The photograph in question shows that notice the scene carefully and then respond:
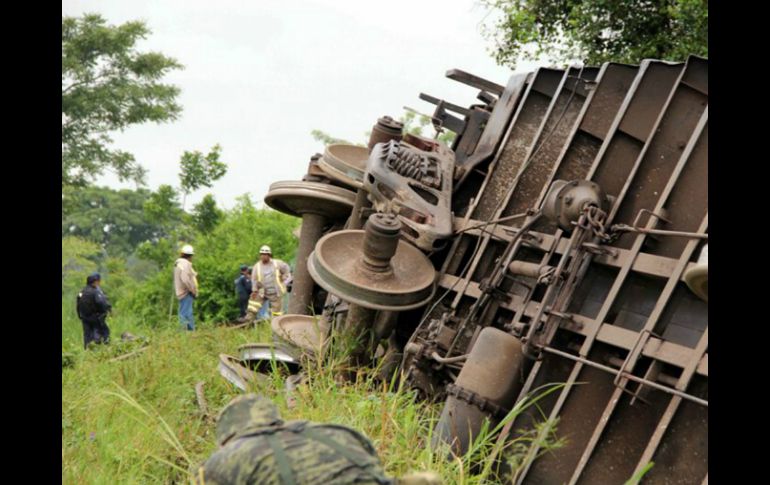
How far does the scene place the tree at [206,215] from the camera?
2447 cm

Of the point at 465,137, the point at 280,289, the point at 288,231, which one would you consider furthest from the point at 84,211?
the point at 465,137

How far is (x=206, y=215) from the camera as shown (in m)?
24.5

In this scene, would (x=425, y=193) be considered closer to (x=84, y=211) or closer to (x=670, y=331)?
(x=670, y=331)

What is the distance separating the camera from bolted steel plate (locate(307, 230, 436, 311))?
7.29 m

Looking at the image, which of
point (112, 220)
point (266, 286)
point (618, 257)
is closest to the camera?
point (618, 257)

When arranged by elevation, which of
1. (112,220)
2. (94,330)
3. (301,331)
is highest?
(301,331)

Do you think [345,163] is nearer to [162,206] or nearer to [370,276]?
[370,276]

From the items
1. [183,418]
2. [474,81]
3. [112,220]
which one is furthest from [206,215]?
[112,220]

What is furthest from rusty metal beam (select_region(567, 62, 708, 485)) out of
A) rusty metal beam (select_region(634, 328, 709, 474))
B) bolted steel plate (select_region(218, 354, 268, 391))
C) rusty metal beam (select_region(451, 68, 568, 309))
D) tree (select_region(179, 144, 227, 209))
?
tree (select_region(179, 144, 227, 209))

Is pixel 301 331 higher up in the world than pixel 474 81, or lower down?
lower down

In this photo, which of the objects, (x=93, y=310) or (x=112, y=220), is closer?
(x=93, y=310)

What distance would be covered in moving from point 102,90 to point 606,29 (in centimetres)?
1805

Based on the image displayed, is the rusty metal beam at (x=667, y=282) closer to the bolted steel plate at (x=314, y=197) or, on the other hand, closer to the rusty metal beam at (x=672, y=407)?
the rusty metal beam at (x=672, y=407)

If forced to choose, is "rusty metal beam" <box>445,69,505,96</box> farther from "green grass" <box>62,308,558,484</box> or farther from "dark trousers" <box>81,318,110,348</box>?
"dark trousers" <box>81,318,110,348</box>
